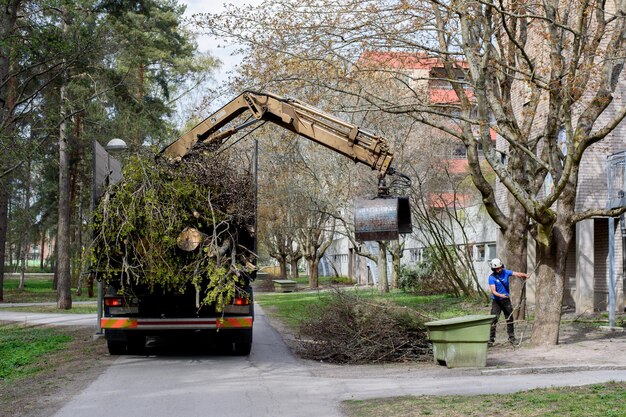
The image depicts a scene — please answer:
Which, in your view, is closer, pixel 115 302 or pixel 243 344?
pixel 115 302

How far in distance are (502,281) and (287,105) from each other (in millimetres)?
5241

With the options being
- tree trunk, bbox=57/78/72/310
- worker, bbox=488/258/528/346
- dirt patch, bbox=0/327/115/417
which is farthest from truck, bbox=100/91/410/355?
tree trunk, bbox=57/78/72/310

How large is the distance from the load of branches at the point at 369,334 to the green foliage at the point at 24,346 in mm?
4855

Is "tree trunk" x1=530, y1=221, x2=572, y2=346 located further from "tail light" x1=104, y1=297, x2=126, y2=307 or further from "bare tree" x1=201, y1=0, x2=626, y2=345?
"tail light" x1=104, y1=297, x2=126, y2=307

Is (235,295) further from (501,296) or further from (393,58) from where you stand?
(393,58)

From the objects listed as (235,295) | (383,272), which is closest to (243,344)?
(235,295)

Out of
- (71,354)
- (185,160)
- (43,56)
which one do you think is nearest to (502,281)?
(185,160)

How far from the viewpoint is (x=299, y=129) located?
13.2 m

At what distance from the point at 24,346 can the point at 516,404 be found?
11322mm

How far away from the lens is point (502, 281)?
14547mm

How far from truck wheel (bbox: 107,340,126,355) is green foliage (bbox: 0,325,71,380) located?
1302 millimetres

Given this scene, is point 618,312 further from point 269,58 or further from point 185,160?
point 185,160

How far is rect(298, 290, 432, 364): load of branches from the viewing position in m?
12.7

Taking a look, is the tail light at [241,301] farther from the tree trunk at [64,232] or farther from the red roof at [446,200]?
the tree trunk at [64,232]
